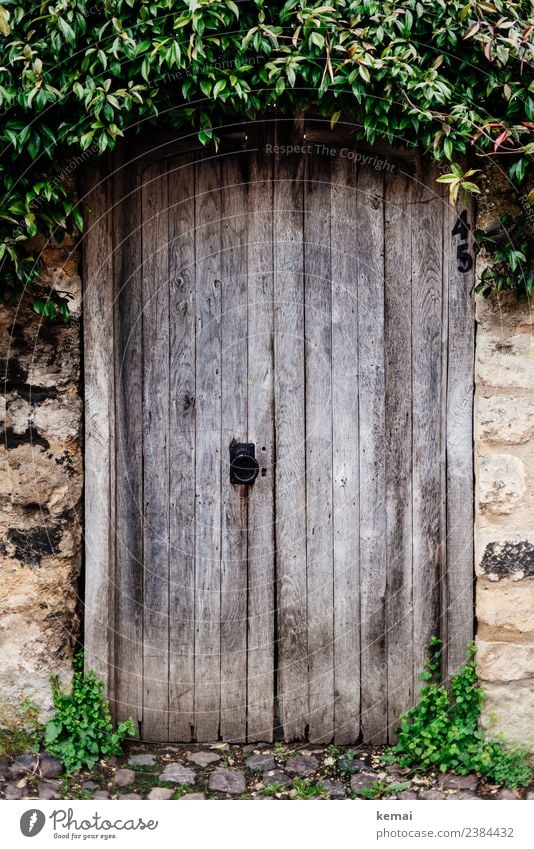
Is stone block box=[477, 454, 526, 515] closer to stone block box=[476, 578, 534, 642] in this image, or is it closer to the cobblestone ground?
stone block box=[476, 578, 534, 642]

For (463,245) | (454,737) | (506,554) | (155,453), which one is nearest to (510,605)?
(506,554)

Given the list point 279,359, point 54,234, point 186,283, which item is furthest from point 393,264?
point 54,234

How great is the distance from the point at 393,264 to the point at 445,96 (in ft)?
2.07

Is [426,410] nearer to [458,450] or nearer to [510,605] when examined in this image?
[458,450]

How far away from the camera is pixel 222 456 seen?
9.96 feet

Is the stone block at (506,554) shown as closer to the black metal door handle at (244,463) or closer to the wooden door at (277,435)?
the wooden door at (277,435)

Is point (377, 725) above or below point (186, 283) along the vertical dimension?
below

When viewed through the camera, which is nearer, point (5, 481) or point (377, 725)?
point (5, 481)

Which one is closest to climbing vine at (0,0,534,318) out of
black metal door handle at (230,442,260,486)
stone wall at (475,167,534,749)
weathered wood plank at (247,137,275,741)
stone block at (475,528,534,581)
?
stone wall at (475,167,534,749)

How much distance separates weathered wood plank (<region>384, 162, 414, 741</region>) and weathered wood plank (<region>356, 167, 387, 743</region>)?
25mm

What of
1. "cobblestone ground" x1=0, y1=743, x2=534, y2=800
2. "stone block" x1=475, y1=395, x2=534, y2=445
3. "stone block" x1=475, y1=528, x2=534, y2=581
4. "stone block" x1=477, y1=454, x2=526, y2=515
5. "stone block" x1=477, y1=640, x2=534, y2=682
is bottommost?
"cobblestone ground" x1=0, y1=743, x2=534, y2=800

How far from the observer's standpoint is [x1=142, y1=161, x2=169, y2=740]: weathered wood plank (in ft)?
9.84

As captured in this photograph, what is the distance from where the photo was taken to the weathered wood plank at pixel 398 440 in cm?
297

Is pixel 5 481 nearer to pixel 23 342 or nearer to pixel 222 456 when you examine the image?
pixel 23 342
